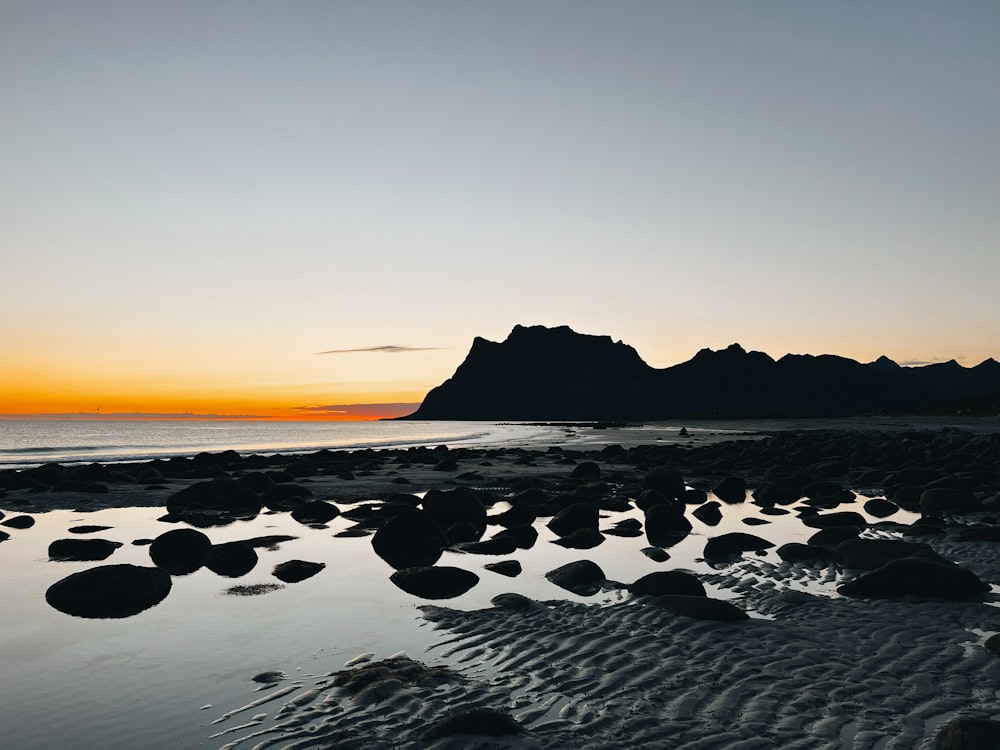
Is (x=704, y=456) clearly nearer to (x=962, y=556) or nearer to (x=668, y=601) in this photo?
(x=962, y=556)

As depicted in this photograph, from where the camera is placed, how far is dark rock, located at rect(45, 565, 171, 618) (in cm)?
798

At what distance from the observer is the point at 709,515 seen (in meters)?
15.0

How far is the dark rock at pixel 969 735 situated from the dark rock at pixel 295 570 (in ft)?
25.8

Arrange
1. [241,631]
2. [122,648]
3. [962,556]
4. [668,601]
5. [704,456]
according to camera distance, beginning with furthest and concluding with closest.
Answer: [704,456]
[962,556]
[668,601]
[241,631]
[122,648]

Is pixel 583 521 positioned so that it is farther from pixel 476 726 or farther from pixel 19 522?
pixel 19 522

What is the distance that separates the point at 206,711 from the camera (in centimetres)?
505

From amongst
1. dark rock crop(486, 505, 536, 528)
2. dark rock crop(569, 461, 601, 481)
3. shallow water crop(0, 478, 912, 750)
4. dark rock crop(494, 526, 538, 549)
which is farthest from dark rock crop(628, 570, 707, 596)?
dark rock crop(569, 461, 601, 481)

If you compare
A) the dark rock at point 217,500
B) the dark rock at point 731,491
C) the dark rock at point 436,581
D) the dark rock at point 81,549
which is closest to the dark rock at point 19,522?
the dark rock at point 217,500

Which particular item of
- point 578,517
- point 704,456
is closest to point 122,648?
point 578,517

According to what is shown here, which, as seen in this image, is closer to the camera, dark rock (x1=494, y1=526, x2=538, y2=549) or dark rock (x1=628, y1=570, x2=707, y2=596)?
dark rock (x1=628, y1=570, x2=707, y2=596)

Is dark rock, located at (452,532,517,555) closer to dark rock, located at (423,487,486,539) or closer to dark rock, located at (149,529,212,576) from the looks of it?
dark rock, located at (423,487,486,539)

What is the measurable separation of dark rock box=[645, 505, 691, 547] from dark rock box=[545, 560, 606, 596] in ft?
12.5

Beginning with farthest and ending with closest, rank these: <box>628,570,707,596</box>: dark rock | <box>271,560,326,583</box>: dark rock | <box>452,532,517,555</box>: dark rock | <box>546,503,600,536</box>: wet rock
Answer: <box>546,503,600,536</box>: wet rock < <box>452,532,517,555</box>: dark rock < <box>271,560,326,583</box>: dark rock < <box>628,570,707,596</box>: dark rock

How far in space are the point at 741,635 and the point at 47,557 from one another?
11.4 meters
